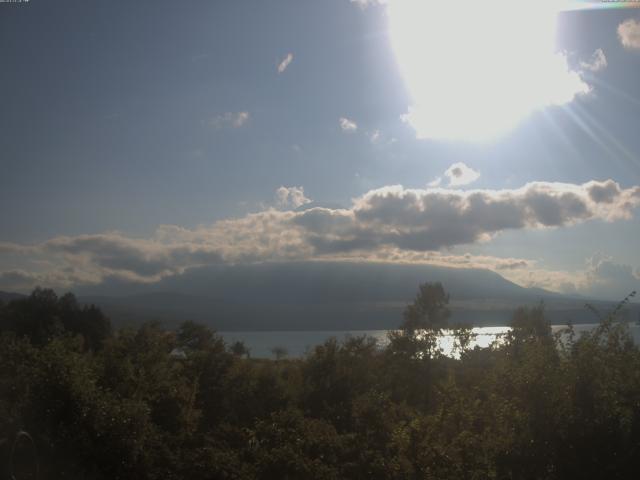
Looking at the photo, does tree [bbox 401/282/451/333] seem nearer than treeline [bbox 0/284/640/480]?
No

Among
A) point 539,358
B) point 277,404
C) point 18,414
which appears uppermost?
point 539,358

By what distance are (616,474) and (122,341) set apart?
48.0ft

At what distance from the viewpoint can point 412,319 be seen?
45.1 meters

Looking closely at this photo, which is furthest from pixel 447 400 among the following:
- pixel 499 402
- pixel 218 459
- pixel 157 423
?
pixel 157 423

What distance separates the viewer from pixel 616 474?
9.23m

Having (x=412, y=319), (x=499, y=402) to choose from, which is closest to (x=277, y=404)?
(x=499, y=402)

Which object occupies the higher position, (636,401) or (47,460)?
(636,401)

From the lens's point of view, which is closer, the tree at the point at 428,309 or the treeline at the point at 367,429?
the treeline at the point at 367,429

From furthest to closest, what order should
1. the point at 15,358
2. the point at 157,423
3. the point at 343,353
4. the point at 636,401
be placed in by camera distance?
the point at 343,353, the point at 15,358, the point at 157,423, the point at 636,401

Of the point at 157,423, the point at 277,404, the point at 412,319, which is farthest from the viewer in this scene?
the point at 412,319

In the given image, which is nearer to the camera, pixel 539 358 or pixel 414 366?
pixel 539 358

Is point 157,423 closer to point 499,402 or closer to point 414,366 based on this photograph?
point 499,402

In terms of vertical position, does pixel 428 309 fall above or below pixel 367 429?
above

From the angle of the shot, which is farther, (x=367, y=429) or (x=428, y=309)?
(x=428, y=309)
